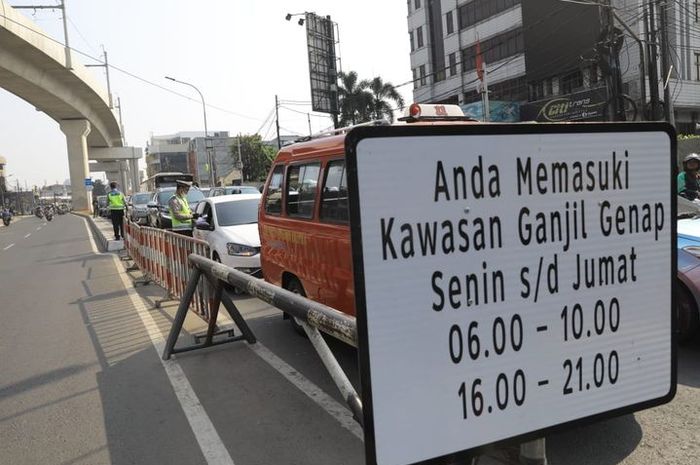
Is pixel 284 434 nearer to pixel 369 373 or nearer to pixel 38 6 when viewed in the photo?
pixel 369 373

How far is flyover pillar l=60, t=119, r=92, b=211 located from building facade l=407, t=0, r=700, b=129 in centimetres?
2972

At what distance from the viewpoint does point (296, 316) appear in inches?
103

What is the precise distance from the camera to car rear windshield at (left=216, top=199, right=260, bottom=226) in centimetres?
989

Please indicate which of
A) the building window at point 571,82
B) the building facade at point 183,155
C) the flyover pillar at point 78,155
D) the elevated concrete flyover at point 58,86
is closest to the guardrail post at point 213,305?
the elevated concrete flyover at point 58,86

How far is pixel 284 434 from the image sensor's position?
3826mm

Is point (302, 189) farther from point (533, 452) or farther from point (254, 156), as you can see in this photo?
point (254, 156)

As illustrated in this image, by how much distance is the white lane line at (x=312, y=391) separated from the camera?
3930mm

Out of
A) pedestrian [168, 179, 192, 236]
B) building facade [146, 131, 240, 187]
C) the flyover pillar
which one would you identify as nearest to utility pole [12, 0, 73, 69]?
the flyover pillar

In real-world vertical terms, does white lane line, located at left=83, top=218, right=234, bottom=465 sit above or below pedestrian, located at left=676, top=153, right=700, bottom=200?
below

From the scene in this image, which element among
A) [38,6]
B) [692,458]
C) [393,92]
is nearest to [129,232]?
[692,458]

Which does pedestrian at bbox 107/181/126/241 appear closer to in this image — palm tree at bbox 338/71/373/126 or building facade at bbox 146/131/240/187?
palm tree at bbox 338/71/373/126

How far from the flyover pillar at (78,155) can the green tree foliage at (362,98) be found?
21.5m

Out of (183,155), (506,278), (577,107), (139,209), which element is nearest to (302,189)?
(506,278)

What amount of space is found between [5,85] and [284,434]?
1407 inches
